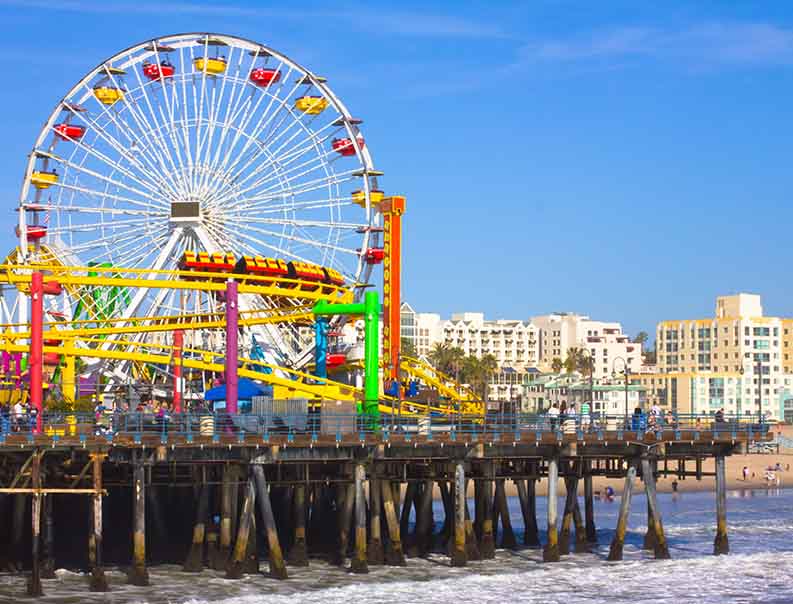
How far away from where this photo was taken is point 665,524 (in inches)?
2721

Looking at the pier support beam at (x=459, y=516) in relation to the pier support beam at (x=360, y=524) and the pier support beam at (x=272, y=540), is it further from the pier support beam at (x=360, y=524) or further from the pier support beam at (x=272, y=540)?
the pier support beam at (x=272, y=540)

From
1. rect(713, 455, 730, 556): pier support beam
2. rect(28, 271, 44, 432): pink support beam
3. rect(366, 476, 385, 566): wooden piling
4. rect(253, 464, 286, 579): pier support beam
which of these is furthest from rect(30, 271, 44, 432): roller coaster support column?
rect(713, 455, 730, 556): pier support beam

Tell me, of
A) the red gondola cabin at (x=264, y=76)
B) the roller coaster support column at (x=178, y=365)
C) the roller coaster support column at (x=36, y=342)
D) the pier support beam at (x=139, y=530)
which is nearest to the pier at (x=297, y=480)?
the pier support beam at (x=139, y=530)

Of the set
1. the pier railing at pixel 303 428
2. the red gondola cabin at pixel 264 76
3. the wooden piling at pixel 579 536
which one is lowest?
the wooden piling at pixel 579 536

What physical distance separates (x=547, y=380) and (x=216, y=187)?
123 metres

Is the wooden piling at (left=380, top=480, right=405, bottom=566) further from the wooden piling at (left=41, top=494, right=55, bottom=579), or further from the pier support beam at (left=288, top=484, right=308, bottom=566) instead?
the wooden piling at (left=41, top=494, right=55, bottom=579)

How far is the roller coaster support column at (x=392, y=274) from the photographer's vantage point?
72.1 metres

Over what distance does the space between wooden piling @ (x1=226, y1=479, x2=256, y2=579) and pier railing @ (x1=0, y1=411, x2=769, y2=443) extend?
5.62 feet

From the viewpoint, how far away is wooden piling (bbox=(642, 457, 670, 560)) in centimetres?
5056

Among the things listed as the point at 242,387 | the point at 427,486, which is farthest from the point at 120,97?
the point at 427,486

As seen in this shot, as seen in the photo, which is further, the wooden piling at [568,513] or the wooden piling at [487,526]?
the wooden piling at [568,513]

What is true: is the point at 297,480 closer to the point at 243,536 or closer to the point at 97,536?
the point at 243,536

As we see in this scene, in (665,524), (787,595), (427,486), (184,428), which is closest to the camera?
(787,595)

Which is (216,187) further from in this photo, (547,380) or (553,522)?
(547,380)
